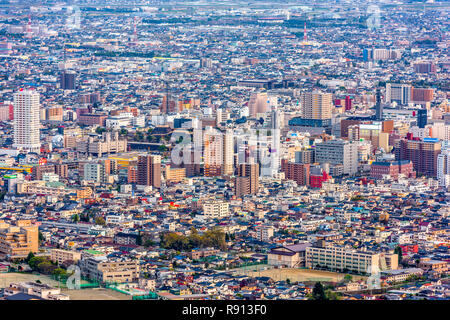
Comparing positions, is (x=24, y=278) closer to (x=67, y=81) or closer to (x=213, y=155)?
(x=213, y=155)

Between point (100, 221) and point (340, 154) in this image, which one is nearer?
point (100, 221)

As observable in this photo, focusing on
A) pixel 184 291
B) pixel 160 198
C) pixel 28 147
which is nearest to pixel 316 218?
pixel 160 198

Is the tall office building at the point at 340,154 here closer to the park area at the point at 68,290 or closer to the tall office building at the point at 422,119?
the tall office building at the point at 422,119

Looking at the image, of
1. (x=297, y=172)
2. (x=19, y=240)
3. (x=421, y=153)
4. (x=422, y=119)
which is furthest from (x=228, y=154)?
(x=19, y=240)

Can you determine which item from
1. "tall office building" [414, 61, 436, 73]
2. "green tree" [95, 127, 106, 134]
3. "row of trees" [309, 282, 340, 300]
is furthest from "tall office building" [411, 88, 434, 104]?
"row of trees" [309, 282, 340, 300]

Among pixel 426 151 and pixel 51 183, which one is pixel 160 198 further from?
pixel 426 151

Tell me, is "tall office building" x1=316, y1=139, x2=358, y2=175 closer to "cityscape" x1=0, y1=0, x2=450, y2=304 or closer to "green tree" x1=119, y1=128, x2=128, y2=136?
"cityscape" x1=0, y1=0, x2=450, y2=304
